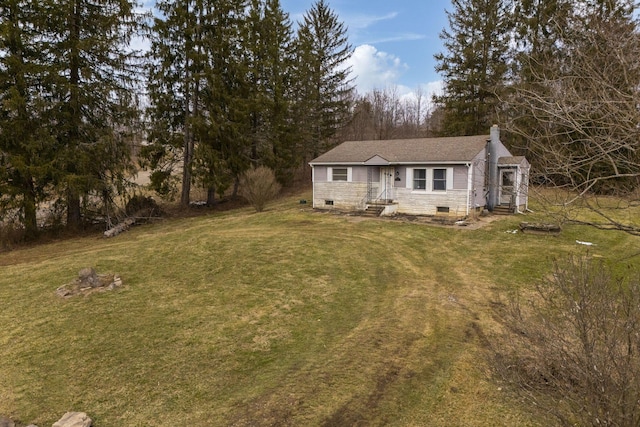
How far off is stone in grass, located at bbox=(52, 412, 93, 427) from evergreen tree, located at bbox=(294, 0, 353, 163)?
2946 centimetres

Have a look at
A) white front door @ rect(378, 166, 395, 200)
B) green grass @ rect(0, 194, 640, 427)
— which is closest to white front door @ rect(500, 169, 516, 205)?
white front door @ rect(378, 166, 395, 200)

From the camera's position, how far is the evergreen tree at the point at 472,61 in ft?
98.3

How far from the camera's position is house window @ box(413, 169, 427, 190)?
1847 centimetres

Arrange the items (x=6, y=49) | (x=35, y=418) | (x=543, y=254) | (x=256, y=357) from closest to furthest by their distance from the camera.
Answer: (x=35, y=418), (x=256, y=357), (x=543, y=254), (x=6, y=49)

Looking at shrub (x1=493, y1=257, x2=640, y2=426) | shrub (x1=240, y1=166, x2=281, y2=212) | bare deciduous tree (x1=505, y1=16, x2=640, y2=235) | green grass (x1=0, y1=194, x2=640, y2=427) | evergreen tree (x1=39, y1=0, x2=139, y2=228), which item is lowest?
green grass (x1=0, y1=194, x2=640, y2=427)

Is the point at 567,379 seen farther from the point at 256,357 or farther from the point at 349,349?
the point at 256,357

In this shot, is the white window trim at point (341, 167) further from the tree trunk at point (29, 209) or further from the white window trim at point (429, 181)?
the tree trunk at point (29, 209)

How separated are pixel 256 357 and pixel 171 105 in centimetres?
2036

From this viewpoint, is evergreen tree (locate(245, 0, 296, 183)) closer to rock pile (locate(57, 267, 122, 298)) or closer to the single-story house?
the single-story house

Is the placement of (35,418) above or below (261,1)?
below

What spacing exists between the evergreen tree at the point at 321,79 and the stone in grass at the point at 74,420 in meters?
29.5

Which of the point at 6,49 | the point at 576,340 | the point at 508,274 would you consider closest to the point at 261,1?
the point at 6,49

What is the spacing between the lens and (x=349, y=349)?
6.40m

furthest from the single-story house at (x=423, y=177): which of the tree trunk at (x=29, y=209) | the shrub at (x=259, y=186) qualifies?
the tree trunk at (x=29, y=209)
